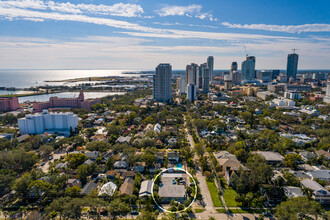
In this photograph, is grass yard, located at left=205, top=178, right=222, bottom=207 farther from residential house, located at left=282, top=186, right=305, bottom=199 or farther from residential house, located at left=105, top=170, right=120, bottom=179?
residential house, located at left=105, top=170, right=120, bottom=179

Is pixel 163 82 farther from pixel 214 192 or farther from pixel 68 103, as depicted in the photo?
pixel 214 192

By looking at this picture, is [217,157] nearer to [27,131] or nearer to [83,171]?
[83,171]

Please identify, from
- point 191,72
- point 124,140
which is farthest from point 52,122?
point 191,72

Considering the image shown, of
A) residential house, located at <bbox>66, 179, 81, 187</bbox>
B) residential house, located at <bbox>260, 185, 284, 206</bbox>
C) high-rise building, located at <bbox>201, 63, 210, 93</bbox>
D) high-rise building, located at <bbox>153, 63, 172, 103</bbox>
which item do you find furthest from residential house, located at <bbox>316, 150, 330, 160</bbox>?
high-rise building, located at <bbox>201, 63, 210, 93</bbox>

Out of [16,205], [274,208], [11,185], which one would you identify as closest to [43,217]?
[16,205]

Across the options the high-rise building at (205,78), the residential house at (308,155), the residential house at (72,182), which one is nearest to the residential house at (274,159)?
the residential house at (308,155)
